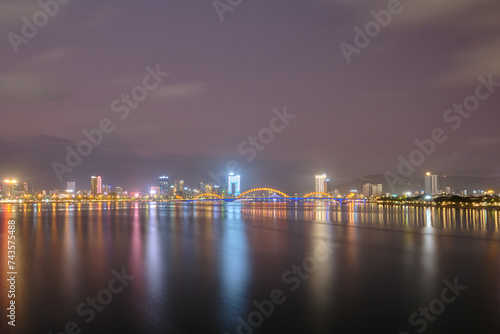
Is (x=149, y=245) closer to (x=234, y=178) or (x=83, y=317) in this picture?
(x=83, y=317)

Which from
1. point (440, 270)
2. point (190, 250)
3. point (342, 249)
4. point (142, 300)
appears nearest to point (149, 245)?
point (190, 250)

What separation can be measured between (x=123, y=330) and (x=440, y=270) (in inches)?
375

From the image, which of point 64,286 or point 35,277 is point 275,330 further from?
point 35,277

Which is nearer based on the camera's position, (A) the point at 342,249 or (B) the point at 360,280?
(B) the point at 360,280

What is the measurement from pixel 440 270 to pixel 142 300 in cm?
869

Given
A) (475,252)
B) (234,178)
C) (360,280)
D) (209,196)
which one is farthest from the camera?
(234,178)

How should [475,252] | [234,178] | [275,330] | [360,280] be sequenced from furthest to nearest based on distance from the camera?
[234,178] < [475,252] < [360,280] < [275,330]

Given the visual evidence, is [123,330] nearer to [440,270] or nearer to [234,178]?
[440,270]

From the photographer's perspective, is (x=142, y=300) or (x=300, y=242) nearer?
(x=142, y=300)

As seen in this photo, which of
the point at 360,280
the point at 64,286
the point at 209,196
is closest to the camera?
the point at 64,286

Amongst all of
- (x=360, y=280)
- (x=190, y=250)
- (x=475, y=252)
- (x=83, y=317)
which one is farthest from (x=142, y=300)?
(x=475, y=252)

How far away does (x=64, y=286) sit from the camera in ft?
34.6

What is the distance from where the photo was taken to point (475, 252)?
1644 cm

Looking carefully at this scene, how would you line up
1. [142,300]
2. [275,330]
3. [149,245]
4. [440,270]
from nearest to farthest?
[275,330]
[142,300]
[440,270]
[149,245]
